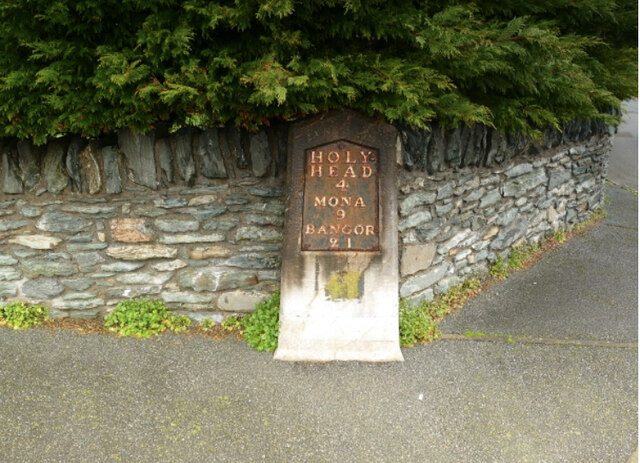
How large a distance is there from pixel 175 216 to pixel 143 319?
90 centimetres

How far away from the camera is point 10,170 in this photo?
373 cm

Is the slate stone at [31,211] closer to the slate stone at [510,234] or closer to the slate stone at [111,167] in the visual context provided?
the slate stone at [111,167]

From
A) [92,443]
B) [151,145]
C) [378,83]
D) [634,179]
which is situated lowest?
[92,443]

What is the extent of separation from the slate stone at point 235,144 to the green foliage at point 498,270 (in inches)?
118

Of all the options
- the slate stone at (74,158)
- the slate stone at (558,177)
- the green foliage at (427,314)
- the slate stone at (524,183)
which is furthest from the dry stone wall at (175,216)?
the slate stone at (558,177)

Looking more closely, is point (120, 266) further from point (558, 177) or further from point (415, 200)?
point (558, 177)

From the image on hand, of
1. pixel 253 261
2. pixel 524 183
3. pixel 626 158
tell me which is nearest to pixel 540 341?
pixel 524 183

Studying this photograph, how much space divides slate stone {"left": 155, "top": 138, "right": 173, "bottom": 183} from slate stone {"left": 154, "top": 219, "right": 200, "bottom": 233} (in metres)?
0.39

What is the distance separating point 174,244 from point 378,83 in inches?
79.7

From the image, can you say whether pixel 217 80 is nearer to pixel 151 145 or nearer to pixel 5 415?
pixel 151 145

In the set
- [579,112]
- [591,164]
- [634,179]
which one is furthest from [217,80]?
[634,179]

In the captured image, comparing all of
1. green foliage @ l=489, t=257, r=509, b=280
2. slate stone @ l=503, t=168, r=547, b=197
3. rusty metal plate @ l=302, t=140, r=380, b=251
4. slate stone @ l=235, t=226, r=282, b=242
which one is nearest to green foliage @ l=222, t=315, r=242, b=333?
slate stone @ l=235, t=226, r=282, b=242

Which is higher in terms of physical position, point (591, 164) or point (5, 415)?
point (591, 164)

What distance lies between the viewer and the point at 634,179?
1002 centimetres
